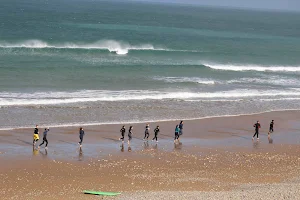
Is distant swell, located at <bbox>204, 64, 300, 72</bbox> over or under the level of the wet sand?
over

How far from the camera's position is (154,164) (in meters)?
20.6

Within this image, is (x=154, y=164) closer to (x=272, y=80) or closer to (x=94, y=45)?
(x=272, y=80)

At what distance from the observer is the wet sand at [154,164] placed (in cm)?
1752

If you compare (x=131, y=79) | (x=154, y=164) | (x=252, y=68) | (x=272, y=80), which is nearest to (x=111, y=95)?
(x=131, y=79)

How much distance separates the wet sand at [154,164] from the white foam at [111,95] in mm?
5910

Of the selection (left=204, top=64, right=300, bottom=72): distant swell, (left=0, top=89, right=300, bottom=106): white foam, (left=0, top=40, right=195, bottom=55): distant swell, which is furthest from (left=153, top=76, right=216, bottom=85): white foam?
(left=0, top=40, right=195, bottom=55): distant swell

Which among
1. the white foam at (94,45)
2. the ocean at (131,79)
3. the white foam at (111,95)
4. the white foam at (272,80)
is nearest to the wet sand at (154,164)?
the ocean at (131,79)

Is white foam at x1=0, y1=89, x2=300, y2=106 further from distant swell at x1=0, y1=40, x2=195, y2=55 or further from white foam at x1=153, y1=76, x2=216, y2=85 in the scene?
distant swell at x1=0, y1=40, x2=195, y2=55

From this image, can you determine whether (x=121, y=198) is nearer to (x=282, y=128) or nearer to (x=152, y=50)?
(x=282, y=128)

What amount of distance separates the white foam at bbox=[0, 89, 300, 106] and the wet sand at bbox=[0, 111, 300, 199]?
591cm

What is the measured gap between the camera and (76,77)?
39.3m

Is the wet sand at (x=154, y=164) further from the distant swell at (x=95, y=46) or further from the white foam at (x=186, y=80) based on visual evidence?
the distant swell at (x=95, y=46)

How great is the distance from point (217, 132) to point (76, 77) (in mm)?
16001

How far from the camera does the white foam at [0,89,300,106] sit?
30734 millimetres
